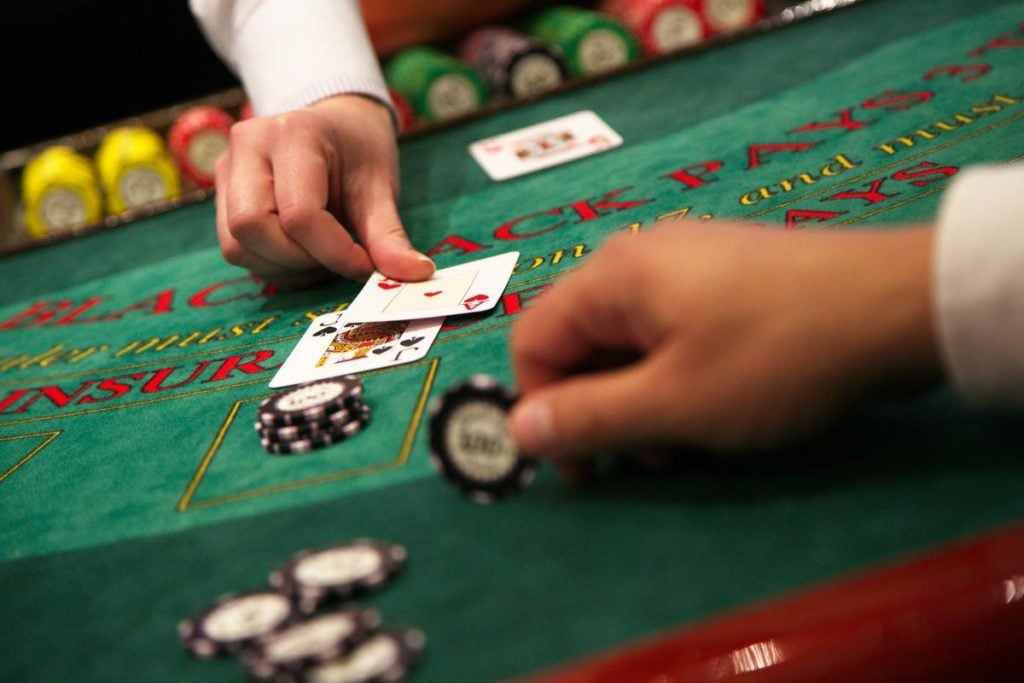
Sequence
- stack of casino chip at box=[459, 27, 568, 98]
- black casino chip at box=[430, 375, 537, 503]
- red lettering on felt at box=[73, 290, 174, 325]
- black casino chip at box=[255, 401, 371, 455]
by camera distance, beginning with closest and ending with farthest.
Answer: black casino chip at box=[430, 375, 537, 503]
black casino chip at box=[255, 401, 371, 455]
red lettering on felt at box=[73, 290, 174, 325]
stack of casino chip at box=[459, 27, 568, 98]

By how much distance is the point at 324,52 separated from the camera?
97.0 inches

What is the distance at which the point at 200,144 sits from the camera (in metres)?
3.42

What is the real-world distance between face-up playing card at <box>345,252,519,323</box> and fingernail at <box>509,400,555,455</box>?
60 cm

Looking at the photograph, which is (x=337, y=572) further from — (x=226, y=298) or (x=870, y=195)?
(x=226, y=298)

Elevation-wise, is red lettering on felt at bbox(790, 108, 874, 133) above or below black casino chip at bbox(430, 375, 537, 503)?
below

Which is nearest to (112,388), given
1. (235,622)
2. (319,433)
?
(319,433)

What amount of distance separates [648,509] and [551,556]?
0.35ft

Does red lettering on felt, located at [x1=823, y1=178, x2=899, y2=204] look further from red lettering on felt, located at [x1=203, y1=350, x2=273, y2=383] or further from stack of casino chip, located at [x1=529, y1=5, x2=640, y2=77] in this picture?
stack of casino chip, located at [x1=529, y1=5, x2=640, y2=77]

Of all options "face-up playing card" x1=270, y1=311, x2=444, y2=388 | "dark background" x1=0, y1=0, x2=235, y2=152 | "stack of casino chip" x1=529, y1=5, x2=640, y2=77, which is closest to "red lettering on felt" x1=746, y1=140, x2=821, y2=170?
"face-up playing card" x1=270, y1=311, x2=444, y2=388

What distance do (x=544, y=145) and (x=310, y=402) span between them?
1278 millimetres

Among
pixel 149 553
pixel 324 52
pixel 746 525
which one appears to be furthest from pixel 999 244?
pixel 324 52

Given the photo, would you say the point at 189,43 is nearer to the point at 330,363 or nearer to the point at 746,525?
the point at 330,363

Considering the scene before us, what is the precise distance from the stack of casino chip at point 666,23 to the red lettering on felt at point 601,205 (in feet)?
4.33

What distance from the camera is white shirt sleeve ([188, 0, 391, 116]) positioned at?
240 centimetres
